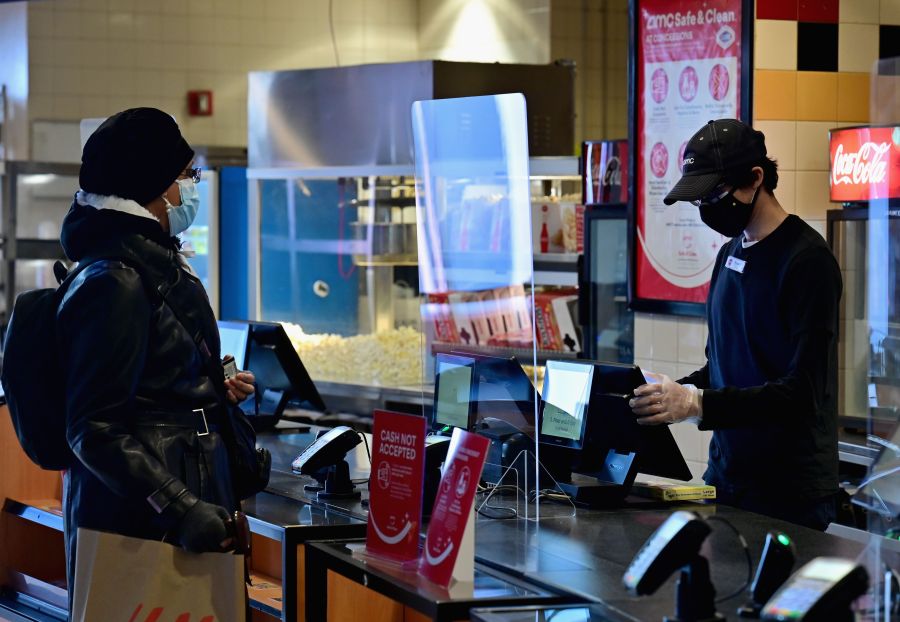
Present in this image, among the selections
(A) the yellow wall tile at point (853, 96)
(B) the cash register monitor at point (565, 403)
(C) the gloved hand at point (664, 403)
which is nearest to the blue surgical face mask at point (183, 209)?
(B) the cash register monitor at point (565, 403)

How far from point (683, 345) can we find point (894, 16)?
1.49m

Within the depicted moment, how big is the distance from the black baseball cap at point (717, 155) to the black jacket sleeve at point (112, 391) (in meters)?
A: 1.43

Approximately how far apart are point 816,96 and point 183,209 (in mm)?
2835

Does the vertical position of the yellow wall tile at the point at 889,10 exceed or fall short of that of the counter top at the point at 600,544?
it exceeds it

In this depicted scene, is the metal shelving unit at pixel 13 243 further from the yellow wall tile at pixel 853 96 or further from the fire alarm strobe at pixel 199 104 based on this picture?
the yellow wall tile at pixel 853 96

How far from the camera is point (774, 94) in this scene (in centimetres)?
496

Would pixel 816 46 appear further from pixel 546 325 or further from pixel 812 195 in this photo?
pixel 546 325

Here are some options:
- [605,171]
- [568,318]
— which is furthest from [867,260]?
[568,318]

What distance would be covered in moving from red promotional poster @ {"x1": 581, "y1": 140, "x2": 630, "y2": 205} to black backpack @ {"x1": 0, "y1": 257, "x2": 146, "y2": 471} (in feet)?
10.3

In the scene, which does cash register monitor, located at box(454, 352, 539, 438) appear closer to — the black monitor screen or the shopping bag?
the shopping bag

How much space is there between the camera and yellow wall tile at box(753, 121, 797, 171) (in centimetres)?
496

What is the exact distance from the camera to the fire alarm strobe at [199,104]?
8609 millimetres

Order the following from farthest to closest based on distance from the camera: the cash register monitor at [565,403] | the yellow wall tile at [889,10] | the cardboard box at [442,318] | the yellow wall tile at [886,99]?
the yellow wall tile at [889,10], the yellow wall tile at [886,99], the cardboard box at [442,318], the cash register monitor at [565,403]

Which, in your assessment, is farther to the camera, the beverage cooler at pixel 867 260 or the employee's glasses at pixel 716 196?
the beverage cooler at pixel 867 260
